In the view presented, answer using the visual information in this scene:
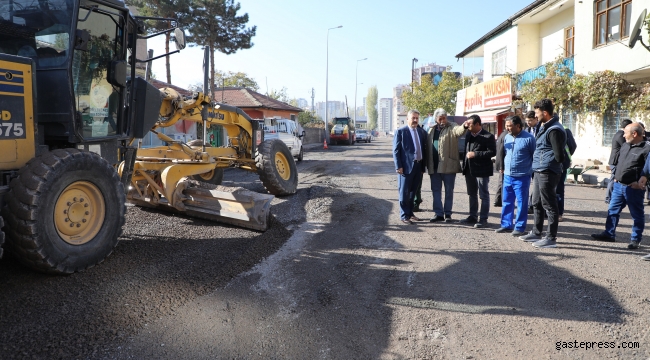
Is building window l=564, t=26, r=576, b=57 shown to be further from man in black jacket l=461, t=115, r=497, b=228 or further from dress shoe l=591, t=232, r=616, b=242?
Result: dress shoe l=591, t=232, r=616, b=242

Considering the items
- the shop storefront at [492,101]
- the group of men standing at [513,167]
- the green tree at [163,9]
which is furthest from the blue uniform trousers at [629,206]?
the green tree at [163,9]

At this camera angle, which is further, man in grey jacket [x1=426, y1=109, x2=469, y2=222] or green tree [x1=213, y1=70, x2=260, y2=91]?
green tree [x1=213, y1=70, x2=260, y2=91]

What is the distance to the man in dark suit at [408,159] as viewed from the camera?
740 cm

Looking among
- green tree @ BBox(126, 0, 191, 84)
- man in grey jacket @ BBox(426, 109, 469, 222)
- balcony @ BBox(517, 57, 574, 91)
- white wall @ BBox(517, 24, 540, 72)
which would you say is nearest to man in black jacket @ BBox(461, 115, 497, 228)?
man in grey jacket @ BBox(426, 109, 469, 222)

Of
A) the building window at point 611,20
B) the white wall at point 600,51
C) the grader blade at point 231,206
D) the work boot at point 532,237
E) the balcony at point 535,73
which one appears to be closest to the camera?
the work boot at point 532,237

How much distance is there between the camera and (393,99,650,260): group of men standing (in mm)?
5938

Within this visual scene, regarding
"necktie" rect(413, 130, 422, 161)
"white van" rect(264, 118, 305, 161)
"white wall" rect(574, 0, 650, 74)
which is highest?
"white wall" rect(574, 0, 650, 74)

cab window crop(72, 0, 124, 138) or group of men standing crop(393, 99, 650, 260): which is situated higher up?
cab window crop(72, 0, 124, 138)

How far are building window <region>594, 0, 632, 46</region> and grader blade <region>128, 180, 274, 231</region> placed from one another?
1370cm

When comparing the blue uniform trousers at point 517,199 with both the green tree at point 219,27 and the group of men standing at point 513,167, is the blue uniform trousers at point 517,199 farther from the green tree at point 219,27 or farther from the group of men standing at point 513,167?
the green tree at point 219,27

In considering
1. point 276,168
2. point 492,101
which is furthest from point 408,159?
point 492,101

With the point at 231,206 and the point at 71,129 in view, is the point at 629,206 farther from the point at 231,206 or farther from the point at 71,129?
the point at 71,129

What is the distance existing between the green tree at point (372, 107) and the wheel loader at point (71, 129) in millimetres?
150753

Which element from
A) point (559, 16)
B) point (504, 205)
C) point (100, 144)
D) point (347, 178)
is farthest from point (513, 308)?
point (559, 16)
